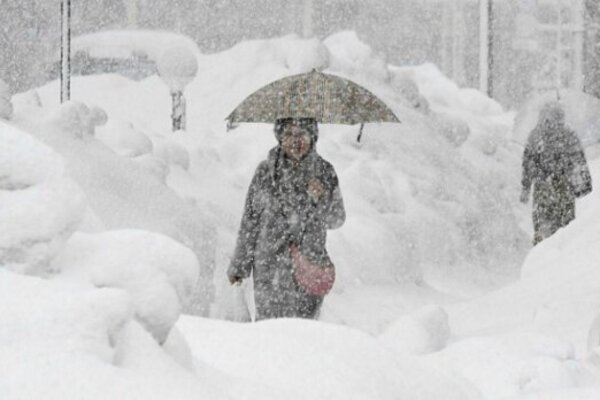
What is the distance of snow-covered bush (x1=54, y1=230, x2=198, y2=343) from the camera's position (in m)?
2.71

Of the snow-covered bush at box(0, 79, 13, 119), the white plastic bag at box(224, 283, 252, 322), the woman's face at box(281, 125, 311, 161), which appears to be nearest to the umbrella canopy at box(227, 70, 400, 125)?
the woman's face at box(281, 125, 311, 161)

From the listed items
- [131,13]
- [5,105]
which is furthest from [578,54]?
[5,105]

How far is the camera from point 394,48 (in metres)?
30.5

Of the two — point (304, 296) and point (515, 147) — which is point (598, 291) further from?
point (515, 147)

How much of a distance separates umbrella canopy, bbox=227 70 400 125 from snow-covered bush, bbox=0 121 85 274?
4.33 m

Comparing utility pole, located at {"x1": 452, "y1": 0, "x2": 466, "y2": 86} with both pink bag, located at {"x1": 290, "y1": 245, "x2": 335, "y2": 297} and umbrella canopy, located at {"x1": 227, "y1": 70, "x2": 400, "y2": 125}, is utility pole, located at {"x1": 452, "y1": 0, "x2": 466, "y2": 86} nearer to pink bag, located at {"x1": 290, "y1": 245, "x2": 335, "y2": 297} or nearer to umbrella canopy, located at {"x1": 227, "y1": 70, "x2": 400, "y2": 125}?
umbrella canopy, located at {"x1": 227, "y1": 70, "x2": 400, "y2": 125}

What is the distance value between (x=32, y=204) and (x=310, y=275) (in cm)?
363

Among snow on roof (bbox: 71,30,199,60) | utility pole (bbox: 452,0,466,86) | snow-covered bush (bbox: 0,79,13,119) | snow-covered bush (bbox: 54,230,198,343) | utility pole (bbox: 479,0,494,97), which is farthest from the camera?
utility pole (bbox: 452,0,466,86)

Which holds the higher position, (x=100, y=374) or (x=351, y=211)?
(x=100, y=374)

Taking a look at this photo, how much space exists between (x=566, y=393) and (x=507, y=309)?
16.2 feet

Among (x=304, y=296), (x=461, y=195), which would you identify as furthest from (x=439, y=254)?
(x=304, y=296)

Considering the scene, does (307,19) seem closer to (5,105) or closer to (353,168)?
(353,168)

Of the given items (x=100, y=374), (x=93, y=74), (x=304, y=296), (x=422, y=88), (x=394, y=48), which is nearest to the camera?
(x=100, y=374)

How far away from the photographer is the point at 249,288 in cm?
980
